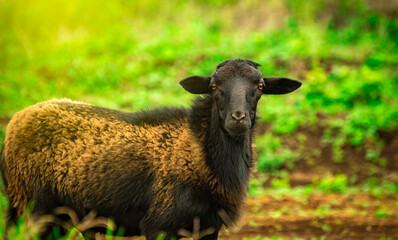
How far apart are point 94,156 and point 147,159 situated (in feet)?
1.74

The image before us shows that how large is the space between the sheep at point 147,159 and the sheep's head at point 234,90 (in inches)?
0.4

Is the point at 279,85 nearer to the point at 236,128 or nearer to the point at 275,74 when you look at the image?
the point at 236,128

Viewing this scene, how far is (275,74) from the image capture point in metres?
13.3

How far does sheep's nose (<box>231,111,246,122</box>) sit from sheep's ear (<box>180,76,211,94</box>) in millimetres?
748

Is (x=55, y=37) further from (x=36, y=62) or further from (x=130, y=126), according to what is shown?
(x=130, y=126)

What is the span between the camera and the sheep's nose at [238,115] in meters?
4.05

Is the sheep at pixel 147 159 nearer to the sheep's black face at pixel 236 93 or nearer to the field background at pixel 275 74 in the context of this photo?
the sheep's black face at pixel 236 93

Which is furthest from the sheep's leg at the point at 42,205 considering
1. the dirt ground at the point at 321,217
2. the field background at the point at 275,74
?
the dirt ground at the point at 321,217

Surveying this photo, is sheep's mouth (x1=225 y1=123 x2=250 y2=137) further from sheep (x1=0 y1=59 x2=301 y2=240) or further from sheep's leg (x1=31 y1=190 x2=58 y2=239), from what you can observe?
sheep's leg (x1=31 y1=190 x2=58 y2=239)

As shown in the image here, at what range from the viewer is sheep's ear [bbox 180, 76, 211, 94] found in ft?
15.3

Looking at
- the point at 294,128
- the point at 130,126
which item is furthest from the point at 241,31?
the point at 130,126

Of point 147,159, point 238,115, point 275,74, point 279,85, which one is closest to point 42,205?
point 147,159

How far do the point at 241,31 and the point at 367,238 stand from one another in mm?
10952

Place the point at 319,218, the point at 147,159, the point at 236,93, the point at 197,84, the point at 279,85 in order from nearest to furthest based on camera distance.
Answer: the point at 236,93 < the point at 147,159 < the point at 197,84 < the point at 279,85 < the point at 319,218
